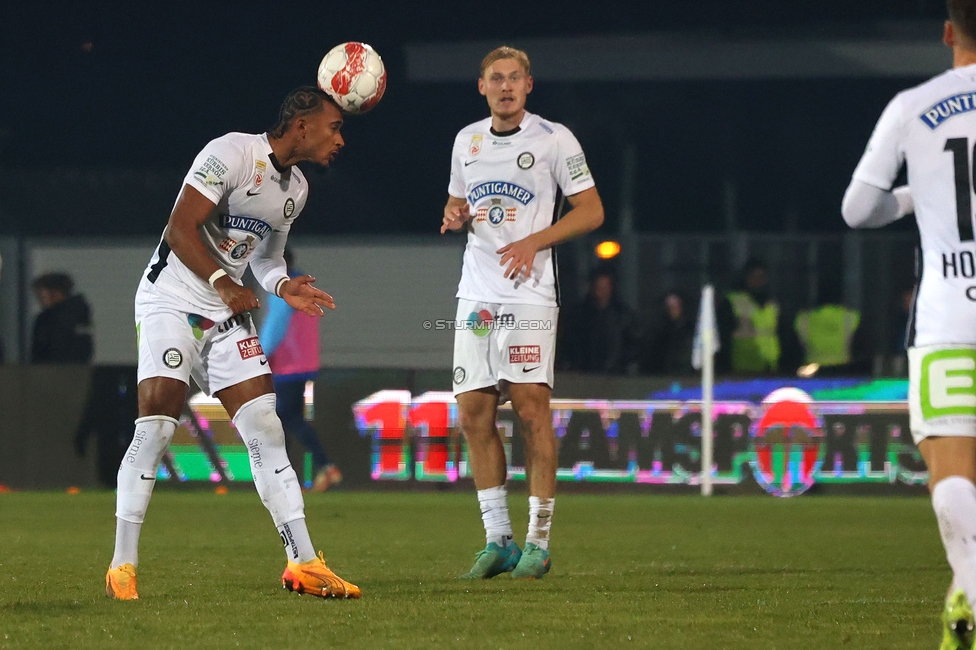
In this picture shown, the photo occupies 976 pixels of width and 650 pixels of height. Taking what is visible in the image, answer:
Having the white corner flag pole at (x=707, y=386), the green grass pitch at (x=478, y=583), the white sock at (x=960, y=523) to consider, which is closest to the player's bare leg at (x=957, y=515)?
the white sock at (x=960, y=523)

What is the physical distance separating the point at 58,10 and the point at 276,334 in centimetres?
1092

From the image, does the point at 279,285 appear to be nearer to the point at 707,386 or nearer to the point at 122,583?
the point at 122,583

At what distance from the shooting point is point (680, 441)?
14.4 metres

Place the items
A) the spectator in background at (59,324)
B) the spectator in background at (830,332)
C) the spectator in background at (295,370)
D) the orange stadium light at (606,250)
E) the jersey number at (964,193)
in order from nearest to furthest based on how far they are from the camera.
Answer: the jersey number at (964,193) → the spectator in background at (295,370) → the spectator in background at (59,324) → the spectator in background at (830,332) → the orange stadium light at (606,250)

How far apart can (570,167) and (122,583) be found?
2.64 m

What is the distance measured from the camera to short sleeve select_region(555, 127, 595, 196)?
284 inches

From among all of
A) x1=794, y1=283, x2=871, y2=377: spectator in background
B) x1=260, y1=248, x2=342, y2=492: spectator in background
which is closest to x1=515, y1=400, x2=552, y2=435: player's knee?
x1=260, y1=248, x2=342, y2=492: spectator in background

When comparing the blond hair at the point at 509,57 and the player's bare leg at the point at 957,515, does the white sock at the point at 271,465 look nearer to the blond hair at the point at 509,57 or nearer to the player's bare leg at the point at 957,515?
the blond hair at the point at 509,57

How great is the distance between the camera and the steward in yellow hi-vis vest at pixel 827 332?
17.9 m

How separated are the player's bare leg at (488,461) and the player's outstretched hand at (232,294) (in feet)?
4.60

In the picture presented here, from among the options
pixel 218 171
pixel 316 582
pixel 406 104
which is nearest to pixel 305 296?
pixel 218 171

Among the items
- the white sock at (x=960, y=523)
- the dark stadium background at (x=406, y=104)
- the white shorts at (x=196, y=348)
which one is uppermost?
the dark stadium background at (x=406, y=104)

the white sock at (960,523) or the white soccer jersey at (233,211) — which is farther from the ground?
the white soccer jersey at (233,211)

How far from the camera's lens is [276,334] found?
47.3 feet
